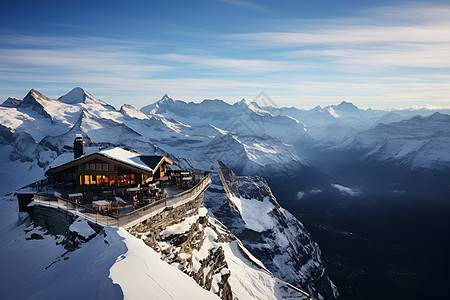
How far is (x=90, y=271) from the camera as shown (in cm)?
1780

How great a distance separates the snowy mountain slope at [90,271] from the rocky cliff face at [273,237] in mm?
71278

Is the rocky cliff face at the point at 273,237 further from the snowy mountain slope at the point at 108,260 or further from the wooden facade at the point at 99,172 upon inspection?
the wooden facade at the point at 99,172

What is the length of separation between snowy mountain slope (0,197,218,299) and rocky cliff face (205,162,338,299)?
234 feet

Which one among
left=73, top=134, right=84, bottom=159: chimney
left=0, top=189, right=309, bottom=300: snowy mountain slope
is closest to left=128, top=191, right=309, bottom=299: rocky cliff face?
left=0, top=189, right=309, bottom=300: snowy mountain slope

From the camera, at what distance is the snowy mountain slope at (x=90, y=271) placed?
16.2 metres

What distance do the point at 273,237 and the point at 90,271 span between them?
279ft

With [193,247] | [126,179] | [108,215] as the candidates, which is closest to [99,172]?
[126,179]

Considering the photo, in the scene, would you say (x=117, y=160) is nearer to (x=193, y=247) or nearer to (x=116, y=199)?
(x=116, y=199)

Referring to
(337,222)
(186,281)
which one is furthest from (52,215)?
(337,222)

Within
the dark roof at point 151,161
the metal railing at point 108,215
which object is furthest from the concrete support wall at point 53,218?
the dark roof at point 151,161

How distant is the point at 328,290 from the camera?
3745 inches

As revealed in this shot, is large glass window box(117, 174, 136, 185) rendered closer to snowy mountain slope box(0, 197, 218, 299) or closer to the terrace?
the terrace

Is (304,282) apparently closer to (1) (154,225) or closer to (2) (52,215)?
(1) (154,225)

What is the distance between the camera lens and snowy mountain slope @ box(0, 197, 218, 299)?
53.2ft
